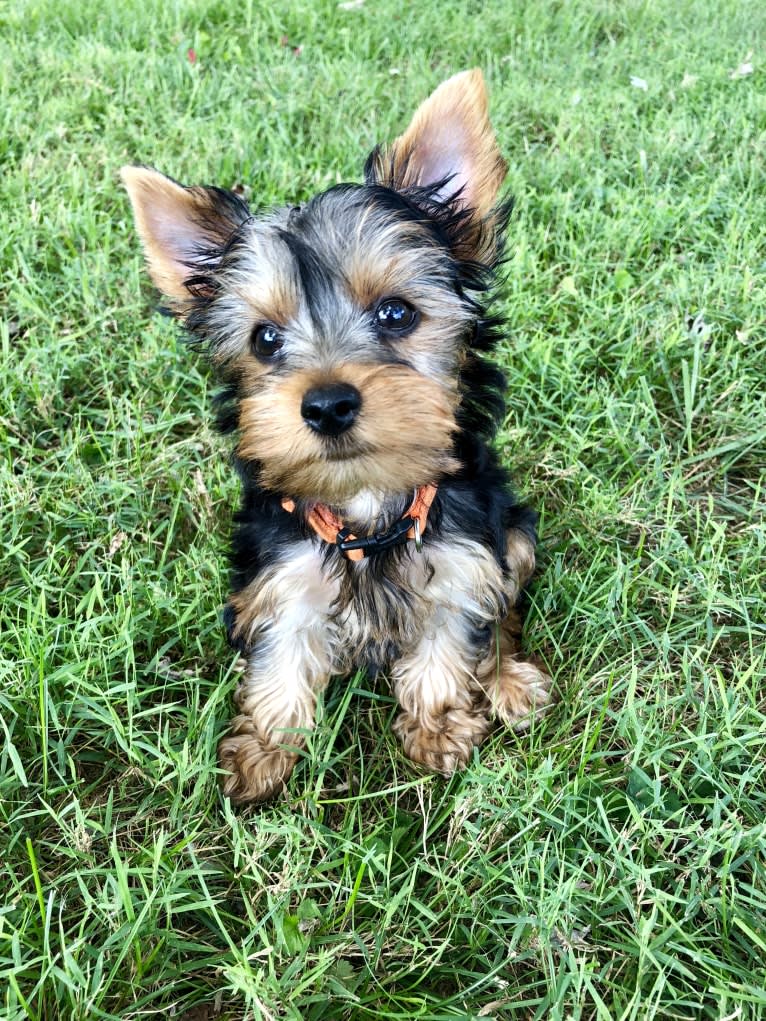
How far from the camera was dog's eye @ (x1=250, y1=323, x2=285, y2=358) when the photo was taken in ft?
7.91

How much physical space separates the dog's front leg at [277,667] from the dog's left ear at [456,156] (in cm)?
119

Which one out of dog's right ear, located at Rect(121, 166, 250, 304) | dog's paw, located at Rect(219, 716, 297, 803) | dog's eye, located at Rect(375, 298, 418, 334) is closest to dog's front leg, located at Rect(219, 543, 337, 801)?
dog's paw, located at Rect(219, 716, 297, 803)

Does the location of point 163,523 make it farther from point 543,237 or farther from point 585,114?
point 585,114

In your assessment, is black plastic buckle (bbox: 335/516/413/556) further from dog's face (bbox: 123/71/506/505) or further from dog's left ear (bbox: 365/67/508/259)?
dog's left ear (bbox: 365/67/508/259)

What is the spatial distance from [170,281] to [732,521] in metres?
2.47

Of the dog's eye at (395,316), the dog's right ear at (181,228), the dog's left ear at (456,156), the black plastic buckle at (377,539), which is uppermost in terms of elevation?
the dog's left ear at (456,156)

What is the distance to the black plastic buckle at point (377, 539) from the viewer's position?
2457 millimetres

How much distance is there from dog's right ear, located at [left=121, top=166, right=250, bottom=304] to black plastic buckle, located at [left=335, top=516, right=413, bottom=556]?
0.95 meters

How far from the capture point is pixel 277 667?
274 centimetres

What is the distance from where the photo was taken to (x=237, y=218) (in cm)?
268

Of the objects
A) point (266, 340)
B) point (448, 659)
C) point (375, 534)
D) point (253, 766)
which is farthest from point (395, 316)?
point (253, 766)

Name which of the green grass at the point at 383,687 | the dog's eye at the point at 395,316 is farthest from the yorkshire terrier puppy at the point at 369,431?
the green grass at the point at 383,687

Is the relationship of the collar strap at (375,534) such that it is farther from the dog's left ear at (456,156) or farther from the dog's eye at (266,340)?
the dog's left ear at (456,156)

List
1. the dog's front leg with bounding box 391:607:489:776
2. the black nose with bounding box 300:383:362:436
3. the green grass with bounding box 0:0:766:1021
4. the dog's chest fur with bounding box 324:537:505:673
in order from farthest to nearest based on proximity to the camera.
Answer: the dog's front leg with bounding box 391:607:489:776
the dog's chest fur with bounding box 324:537:505:673
the green grass with bounding box 0:0:766:1021
the black nose with bounding box 300:383:362:436
